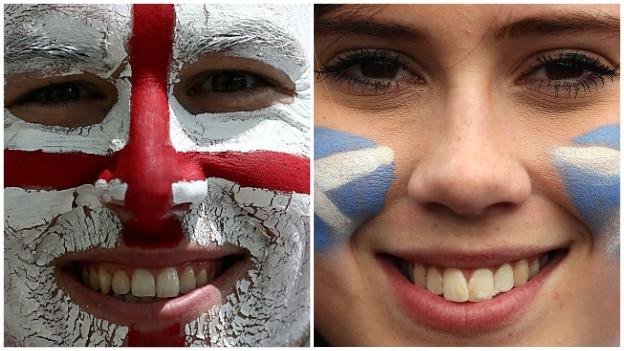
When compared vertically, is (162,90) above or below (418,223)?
above

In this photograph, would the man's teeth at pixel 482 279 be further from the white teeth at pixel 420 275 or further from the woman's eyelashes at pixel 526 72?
the woman's eyelashes at pixel 526 72

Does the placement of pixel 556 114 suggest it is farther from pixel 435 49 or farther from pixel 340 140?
pixel 340 140

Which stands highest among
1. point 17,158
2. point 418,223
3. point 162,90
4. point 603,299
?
point 162,90

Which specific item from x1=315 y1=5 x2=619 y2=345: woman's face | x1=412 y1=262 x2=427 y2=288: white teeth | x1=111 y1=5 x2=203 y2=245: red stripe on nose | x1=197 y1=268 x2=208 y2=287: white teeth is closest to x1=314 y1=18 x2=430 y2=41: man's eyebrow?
x1=315 y1=5 x2=619 y2=345: woman's face

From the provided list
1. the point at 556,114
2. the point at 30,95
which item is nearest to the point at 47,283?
the point at 30,95

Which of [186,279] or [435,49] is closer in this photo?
[435,49]

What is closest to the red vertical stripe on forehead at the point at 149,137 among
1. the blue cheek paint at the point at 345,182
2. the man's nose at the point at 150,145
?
the man's nose at the point at 150,145

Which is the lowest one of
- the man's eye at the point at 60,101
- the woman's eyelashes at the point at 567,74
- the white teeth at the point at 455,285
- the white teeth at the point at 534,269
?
the white teeth at the point at 455,285

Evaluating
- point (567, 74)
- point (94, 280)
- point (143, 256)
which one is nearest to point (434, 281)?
point (567, 74)
